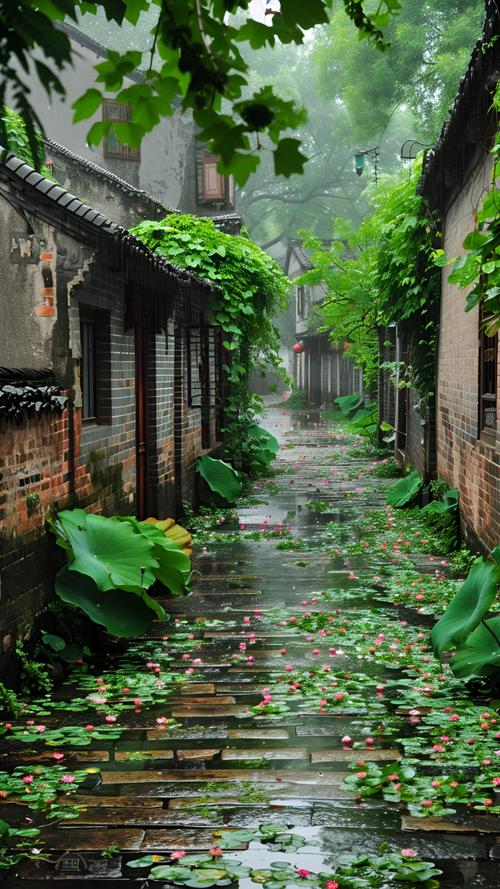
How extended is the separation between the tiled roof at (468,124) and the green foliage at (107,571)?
3.97m

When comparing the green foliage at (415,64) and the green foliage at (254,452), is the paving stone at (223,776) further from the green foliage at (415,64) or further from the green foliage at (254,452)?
the green foliage at (415,64)

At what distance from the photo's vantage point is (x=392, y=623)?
291 inches

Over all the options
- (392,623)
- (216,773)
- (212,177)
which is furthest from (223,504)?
(212,177)

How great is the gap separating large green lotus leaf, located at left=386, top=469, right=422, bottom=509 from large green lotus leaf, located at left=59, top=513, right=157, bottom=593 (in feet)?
21.9

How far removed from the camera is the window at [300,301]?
46.4 m

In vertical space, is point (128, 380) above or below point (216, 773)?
above

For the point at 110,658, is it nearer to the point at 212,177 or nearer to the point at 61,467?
the point at 61,467

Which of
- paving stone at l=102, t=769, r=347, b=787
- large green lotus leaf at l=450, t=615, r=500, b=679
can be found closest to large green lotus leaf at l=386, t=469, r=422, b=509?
large green lotus leaf at l=450, t=615, r=500, b=679

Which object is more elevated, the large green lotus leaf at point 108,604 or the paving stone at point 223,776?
the large green lotus leaf at point 108,604

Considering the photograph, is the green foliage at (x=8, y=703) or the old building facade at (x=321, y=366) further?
the old building facade at (x=321, y=366)

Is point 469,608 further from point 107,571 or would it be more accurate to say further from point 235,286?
point 235,286

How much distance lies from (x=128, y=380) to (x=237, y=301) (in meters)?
5.98

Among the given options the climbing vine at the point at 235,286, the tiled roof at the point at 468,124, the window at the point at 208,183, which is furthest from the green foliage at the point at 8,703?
the window at the point at 208,183

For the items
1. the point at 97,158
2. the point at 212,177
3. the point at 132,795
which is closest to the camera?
the point at 132,795
